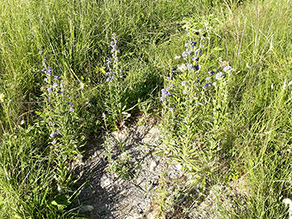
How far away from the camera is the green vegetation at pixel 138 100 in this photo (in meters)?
2.06

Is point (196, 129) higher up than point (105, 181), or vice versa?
point (196, 129)

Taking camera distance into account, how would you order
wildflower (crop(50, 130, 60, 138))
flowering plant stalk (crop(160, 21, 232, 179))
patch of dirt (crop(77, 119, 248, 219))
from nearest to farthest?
patch of dirt (crop(77, 119, 248, 219)), flowering plant stalk (crop(160, 21, 232, 179)), wildflower (crop(50, 130, 60, 138))

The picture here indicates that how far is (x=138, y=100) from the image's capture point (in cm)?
275

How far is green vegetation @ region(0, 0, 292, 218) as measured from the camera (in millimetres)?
2061

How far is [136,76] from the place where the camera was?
3086 millimetres

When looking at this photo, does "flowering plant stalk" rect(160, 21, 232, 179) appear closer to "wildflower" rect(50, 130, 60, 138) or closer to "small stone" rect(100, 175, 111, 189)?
"small stone" rect(100, 175, 111, 189)

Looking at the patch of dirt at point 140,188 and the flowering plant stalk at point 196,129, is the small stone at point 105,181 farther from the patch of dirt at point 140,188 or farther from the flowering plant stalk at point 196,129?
the flowering plant stalk at point 196,129

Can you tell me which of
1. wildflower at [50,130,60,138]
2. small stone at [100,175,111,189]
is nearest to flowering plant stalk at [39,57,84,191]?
wildflower at [50,130,60,138]

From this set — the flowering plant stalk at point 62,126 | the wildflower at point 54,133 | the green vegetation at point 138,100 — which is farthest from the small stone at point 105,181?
the wildflower at point 54,133

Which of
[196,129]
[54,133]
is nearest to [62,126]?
[54,133]

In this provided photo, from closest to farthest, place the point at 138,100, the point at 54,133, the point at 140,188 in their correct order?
the point at 140,188 < the point at 54,133 < the point at 138,100

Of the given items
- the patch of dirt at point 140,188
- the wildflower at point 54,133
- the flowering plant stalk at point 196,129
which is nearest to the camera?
the patch of dirt at point 140,188

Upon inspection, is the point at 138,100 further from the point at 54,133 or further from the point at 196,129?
the point at 54,133

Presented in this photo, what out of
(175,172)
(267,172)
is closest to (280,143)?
(267,172)
